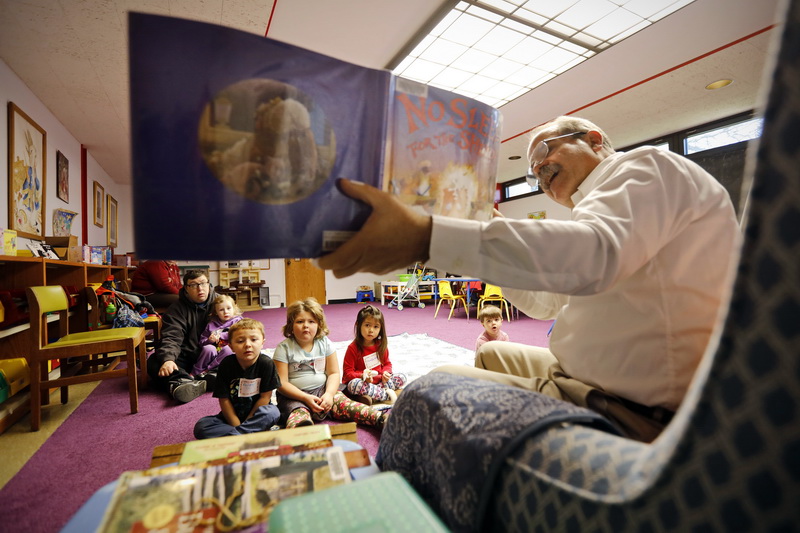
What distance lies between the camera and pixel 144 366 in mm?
2678

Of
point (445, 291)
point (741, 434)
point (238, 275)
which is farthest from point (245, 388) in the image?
point (238, 275)

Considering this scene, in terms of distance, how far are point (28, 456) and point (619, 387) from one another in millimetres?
2450

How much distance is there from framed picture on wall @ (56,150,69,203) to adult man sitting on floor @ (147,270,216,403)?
2738mm

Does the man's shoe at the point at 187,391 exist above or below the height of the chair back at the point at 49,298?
below

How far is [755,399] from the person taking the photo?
29 cm

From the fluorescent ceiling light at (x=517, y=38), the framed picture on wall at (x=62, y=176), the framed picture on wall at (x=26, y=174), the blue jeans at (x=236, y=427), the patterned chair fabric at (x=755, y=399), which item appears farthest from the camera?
the framed picture on wall at (x=62, y=176)

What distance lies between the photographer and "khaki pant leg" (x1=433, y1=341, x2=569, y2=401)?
3.07 feet

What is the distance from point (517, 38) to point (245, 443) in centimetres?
361

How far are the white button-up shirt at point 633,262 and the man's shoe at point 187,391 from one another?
242 centimetres

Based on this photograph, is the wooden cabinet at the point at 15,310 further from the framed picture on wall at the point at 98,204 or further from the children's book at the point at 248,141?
the framed picture on wall at the point at 98,204


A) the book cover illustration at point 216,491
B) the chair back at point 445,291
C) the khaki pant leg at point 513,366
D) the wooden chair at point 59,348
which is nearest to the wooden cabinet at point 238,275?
the chair back at point 445,291

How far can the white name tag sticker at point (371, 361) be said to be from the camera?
2402 millimetres

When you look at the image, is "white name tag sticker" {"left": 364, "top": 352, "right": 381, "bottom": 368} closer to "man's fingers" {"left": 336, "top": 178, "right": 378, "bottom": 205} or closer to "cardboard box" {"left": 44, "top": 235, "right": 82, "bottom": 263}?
"man's fingers" {"left": 336, "top": 178, "right": 378, "bottom": 205}

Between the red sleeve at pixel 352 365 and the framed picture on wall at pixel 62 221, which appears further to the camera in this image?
the framed picture on wall at pixel 62 221
